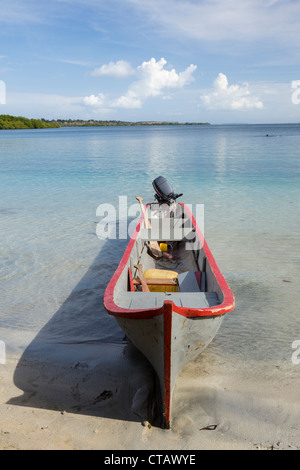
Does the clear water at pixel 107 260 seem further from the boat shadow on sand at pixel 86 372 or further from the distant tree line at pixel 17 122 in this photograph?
the distant tree line at pixel 17 122

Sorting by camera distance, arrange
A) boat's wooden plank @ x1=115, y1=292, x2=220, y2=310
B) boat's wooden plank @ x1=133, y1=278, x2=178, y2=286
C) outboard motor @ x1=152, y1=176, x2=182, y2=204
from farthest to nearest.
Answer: outboard motor @ x1=152, y1=176, x2=182, y2=204, boat's wooden plank @ x1=133, y1=278, x2=178, y2=286, boat's wooden plank @ x1=115, y1=292, x2=220, y2=310

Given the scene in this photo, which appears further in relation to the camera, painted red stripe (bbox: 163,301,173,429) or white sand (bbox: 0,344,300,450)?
white sand (bbox: 0,344,300,450)

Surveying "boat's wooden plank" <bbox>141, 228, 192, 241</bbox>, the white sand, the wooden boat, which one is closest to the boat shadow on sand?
the white sand

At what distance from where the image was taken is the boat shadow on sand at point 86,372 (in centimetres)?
399

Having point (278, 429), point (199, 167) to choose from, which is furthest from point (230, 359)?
point (199, 167)

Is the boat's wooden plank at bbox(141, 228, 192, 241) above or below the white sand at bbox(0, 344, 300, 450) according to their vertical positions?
above

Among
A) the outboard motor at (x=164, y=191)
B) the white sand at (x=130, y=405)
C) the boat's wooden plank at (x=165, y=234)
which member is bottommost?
the white sand at (x=130, y=405)

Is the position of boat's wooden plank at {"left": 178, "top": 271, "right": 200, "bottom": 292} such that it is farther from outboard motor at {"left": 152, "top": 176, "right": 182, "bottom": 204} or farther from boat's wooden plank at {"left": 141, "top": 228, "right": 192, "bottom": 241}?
outboard motor at {"left": 152, "top": 176, "right": 182, "bottom": 204}

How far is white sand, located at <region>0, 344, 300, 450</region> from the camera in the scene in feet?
11.5

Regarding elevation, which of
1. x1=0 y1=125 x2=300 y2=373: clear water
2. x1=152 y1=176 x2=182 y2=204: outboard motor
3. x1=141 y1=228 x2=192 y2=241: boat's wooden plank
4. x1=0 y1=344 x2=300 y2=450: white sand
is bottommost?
x1=0 y1=344 x2=300 y2=450: white sand

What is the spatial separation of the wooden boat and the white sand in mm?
379

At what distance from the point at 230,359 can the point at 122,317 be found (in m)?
1.98

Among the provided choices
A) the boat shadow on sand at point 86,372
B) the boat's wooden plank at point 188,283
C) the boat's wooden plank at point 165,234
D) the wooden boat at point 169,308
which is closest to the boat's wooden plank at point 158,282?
the wooden boat at point 169,308

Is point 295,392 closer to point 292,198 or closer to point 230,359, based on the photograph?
point 230,359
